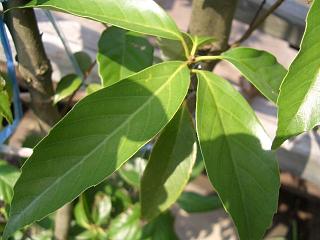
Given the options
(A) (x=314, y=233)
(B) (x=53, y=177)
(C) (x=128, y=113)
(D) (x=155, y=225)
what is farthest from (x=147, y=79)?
(A) (x=314, y=233)

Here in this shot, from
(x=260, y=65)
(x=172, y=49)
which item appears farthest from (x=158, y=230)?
(x=260, y=65)

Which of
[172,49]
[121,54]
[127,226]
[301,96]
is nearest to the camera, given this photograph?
[301,96]

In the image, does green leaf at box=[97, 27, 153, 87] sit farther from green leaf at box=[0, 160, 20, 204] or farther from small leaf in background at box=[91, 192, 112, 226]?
small leaf in background at box=[91, 192, 112, 226]

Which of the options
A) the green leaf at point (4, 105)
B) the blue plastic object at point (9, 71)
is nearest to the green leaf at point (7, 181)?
the blue plastic object at point (9, 71)

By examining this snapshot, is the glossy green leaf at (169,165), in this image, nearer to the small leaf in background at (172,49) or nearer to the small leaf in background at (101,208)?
the small leaf in background at (172,49)

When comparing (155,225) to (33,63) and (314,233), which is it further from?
(314,233)

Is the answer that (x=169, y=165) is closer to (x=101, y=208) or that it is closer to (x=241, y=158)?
(x=241, y=158)
